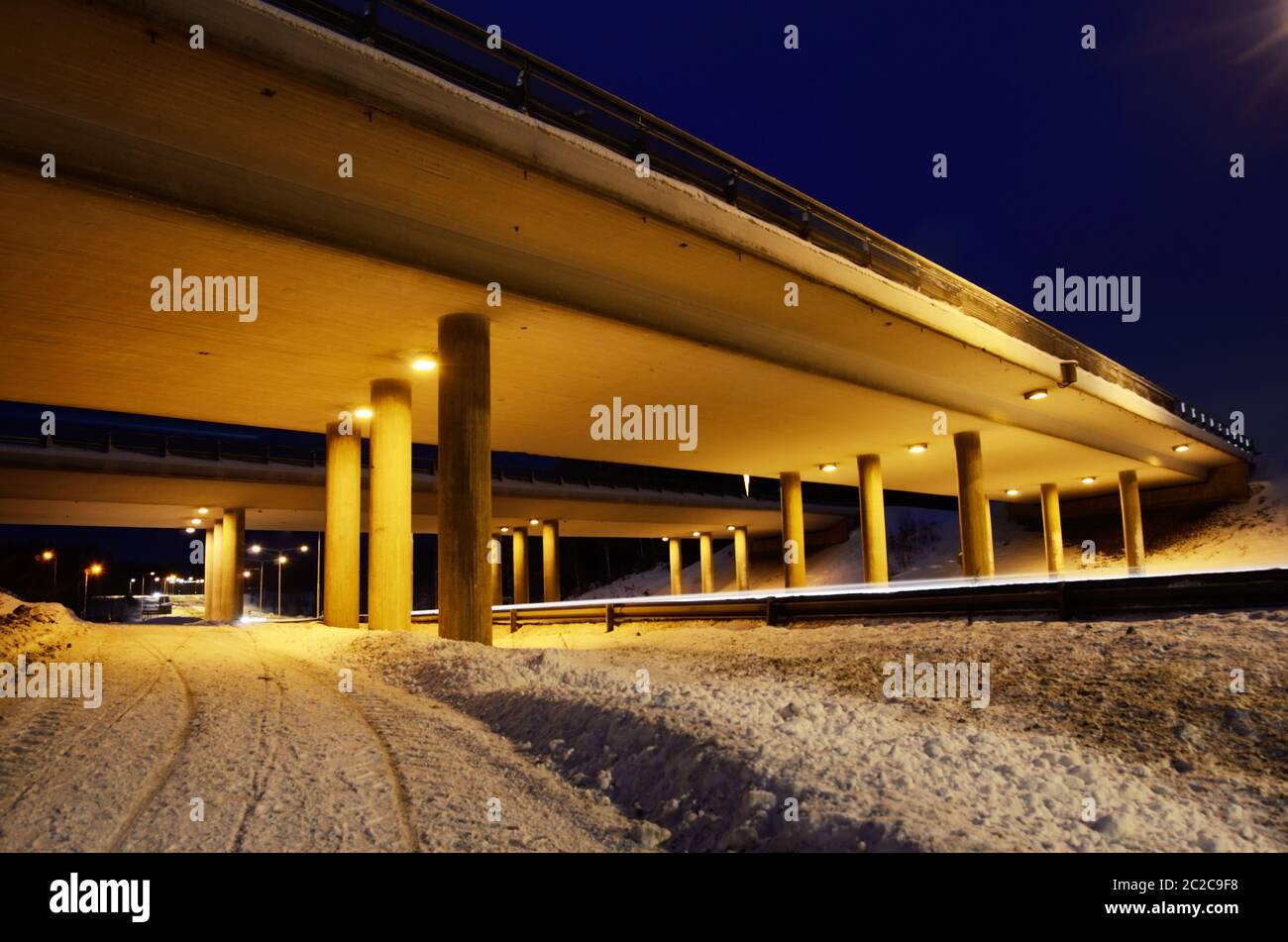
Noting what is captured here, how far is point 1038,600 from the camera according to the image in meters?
13.7

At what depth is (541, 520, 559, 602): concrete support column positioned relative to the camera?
52.4m

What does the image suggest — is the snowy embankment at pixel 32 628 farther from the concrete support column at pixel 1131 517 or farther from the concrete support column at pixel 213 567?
the concrete support column at pixel 1131 517

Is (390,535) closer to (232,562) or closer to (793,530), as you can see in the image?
(793,530)

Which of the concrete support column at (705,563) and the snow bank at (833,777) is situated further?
the concrete support column at (705,563)

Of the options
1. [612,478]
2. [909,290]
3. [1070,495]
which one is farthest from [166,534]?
[909,290]

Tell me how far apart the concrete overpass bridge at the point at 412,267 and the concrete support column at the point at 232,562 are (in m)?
19.9

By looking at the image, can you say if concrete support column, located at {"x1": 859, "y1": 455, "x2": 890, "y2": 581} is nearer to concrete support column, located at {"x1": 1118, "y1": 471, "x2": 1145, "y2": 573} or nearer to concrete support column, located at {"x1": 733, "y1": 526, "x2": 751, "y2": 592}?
concrete support column, located at {"x1": 1118, "y1": 471, "x2": 1145, "y2": 573}

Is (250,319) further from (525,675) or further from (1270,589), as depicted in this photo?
(1270,589)

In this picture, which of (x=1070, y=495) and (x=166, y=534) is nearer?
(x=1070, y=495)

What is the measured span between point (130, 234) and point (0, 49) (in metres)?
→ 3.40

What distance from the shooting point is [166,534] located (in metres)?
150

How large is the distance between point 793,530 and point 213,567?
3203 centimetres

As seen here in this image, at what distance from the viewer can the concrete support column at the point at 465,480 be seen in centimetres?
1549

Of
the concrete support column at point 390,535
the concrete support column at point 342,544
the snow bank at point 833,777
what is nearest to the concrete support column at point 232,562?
the concrete support column at point 342,544
